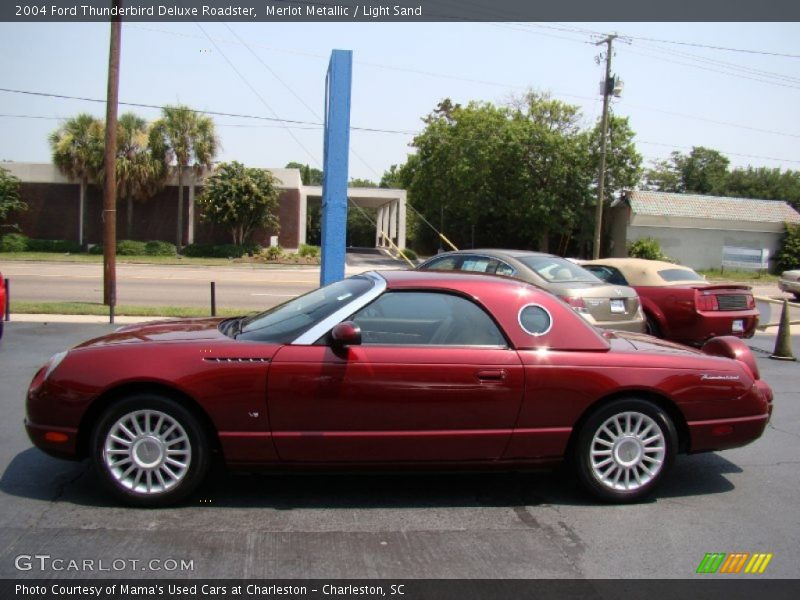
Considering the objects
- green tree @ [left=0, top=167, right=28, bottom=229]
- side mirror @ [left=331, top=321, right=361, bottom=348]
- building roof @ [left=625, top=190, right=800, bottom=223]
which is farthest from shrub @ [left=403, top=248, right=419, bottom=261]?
side mirror @ [left=331, top=321, right=361, bottom=348]

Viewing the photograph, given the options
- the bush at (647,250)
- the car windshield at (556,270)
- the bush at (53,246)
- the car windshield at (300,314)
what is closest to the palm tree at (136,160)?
the bush at (53,246)

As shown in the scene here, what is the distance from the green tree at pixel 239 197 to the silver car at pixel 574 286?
2879 centimetres

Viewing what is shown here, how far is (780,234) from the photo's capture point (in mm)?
40344

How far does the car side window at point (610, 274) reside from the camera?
11.0 m

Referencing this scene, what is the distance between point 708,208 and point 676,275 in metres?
33.6

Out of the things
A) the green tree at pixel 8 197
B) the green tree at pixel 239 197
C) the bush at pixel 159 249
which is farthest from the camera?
the green tree at pixel 8 197

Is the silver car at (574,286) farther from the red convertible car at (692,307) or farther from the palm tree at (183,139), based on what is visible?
the palm tree at (183,139)

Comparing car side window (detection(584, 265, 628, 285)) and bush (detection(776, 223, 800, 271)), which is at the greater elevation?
bush (detection(776, 223, 800, 271))

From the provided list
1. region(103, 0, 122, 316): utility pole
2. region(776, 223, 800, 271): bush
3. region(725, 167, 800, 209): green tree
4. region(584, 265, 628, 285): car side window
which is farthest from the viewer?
region(725, 167, 800, 209): green tree

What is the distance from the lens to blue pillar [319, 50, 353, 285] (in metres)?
11.5

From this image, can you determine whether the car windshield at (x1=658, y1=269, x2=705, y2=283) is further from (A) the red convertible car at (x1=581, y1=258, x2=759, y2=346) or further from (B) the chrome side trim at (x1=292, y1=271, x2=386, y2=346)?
(B) the chrome side trim at (x1=292, y1=271, x2=386, y2=346)

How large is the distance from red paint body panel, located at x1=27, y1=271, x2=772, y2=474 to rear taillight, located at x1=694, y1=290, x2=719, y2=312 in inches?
A: 224

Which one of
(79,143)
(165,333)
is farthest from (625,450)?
(79,143)
